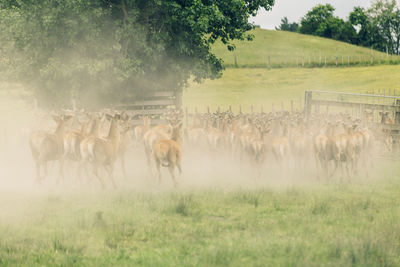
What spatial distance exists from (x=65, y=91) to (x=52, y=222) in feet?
57.7

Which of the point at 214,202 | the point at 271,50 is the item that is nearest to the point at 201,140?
the point at 214,202

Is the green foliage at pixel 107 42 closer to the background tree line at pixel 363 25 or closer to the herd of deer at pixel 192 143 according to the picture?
the herd of deer at pixel 192 143

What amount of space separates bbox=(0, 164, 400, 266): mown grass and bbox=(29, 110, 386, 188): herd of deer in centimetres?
149

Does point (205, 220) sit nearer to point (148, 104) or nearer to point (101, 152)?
point (101, 152)

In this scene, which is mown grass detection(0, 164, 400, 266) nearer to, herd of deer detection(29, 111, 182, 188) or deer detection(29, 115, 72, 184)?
herd of deer detection(29, 111, 182, 188)

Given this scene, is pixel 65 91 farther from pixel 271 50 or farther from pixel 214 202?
pixel 271 50

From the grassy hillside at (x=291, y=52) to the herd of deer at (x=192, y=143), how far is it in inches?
2739

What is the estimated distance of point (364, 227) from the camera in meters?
10.0

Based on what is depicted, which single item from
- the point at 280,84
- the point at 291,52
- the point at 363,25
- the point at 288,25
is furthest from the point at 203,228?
the point at 288,25

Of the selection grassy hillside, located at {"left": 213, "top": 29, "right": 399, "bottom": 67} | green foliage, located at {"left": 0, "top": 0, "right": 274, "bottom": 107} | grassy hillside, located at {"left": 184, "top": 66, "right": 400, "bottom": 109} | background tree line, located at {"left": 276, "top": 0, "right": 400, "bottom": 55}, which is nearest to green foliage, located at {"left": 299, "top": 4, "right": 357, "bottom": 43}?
background tree line, located at {"left": 276, "top": 0, "right": 400, "bottom": 55}

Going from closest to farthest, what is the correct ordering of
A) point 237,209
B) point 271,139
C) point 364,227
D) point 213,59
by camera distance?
point 364,227, point 237,209, point 271,139, point 213,59

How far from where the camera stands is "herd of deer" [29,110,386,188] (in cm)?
1458

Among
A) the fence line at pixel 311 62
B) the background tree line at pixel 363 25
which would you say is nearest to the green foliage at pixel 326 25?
the background tree line at pixel 363 25

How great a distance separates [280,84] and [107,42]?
49.8m
